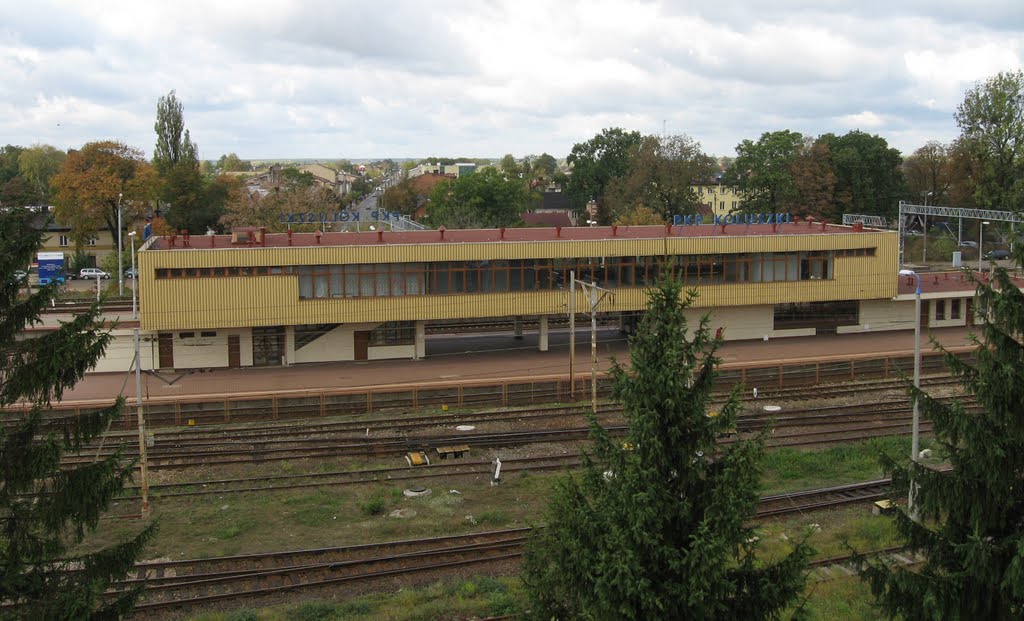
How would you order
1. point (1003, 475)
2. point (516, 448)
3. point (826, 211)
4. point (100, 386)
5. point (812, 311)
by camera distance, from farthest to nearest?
point (826, 211), point (812, 311), point (100, 386), point (516, 448), point (1003, 475)

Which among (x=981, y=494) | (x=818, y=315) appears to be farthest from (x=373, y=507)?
A: (x=818, y=315)

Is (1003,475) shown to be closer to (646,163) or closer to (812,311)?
(812,311)

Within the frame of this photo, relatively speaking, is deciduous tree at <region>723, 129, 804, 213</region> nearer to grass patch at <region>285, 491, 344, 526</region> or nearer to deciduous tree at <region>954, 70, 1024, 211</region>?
deciduous tree at <region>954, 70, 1024, 211</region>

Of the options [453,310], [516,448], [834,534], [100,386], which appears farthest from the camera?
[453,310]

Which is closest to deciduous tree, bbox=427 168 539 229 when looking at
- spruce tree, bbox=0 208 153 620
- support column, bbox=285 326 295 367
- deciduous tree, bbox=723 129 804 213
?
deciduous tree, bbox=723 129 804 213

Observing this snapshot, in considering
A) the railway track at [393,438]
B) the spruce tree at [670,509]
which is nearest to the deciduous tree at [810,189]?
the railway track at [393,438]

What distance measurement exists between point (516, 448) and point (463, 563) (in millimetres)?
8222

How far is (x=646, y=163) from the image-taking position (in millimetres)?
65562

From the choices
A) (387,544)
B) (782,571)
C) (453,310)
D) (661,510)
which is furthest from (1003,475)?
(453,310)

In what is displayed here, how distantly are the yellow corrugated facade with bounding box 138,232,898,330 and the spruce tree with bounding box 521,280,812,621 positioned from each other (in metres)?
22.0

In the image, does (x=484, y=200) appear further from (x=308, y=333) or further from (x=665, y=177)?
(x=308, y=333)

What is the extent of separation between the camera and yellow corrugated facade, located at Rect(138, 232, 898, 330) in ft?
107

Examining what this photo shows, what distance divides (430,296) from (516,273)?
343cm

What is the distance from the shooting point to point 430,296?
114 ft
